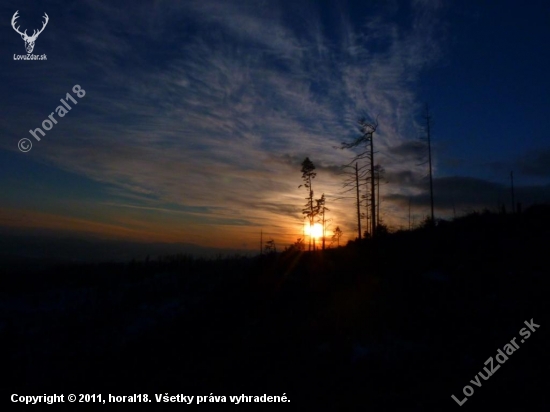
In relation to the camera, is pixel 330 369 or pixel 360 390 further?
pixel 330 369

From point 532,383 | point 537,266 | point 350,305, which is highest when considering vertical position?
point 537,266

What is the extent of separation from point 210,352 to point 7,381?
44.4 feet

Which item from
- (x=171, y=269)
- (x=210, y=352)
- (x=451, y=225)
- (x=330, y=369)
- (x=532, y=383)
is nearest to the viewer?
(x=532, y=383)

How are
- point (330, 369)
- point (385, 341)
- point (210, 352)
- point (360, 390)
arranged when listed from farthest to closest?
point (210, 352) → point (385, 341) → point (330, 369) → point (360, 390)

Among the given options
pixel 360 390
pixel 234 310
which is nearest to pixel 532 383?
pixel 360 390

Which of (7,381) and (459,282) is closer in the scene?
(459,282)

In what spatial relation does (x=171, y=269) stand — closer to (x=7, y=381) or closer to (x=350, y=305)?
(x=7, y=381)

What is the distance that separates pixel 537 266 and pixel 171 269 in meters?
30.1

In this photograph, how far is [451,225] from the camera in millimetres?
31547

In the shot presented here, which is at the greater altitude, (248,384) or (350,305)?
(350,305)

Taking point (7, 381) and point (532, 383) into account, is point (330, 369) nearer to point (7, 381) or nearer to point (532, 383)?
point (532, 383)

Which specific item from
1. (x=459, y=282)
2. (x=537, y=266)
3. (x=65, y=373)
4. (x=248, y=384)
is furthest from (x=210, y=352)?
(x=537, y=266)

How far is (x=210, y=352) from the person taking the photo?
20.0 meters

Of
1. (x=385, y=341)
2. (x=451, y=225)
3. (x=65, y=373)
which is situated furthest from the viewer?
(x=451, y=225)
